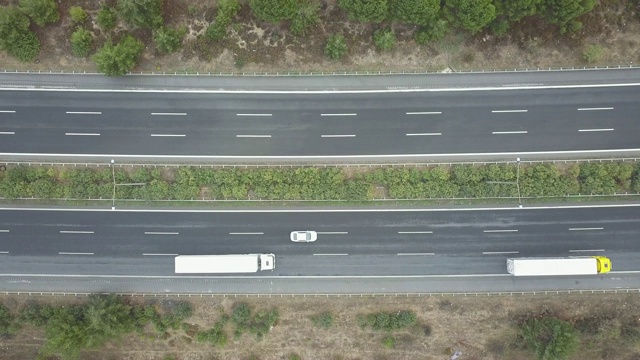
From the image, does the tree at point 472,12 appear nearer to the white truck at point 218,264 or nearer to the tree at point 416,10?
the tree at point 416,10

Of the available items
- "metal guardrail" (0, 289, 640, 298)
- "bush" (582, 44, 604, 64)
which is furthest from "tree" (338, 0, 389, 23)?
"metal guardrail" (0, 289, 640, 298)

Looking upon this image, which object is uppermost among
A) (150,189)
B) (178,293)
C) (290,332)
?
(150,189)

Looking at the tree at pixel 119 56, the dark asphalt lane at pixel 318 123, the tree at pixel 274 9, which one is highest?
the tree at pixel 274 9

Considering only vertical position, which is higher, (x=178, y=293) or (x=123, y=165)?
(x=123, y=165)

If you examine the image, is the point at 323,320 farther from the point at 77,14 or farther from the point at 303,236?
the point at 77,14

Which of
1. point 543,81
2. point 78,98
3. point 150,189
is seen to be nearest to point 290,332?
point 150,189

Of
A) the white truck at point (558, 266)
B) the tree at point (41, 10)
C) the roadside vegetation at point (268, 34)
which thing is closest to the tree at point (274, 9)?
the roadside vegetation at point (268, 34)

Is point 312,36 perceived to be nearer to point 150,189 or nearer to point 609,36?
point 150,189

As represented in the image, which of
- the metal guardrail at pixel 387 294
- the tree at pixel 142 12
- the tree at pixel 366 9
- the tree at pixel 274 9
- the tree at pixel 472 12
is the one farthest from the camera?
the metal guardrail at pixel 387 294
